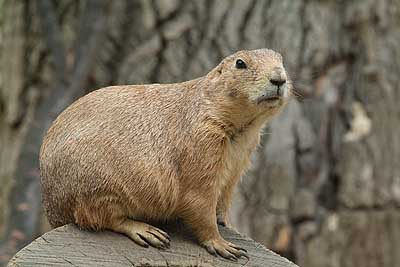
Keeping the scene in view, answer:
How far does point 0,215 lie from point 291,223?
2.39 meters

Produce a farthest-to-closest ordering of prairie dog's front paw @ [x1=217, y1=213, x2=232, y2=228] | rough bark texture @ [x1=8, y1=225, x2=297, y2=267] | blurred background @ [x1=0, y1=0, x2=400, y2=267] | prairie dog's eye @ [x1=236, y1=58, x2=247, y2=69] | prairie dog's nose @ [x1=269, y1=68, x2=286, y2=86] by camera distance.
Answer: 1. blurred background @ [x1=0, y1=0, x2=400, y2=267]
2. prairie dog's front paw @ [x1=217, y1=213, x2=232, y2=228]
3. prairie dog's eye @ [x1=236, y1=58, x2=247, y2=69]
4. prairie dog's nose @ [x1=269, y1=68, x2=286, y2=86]
5. rough bark texture @ [x1=8, y1=225, x2=297, y2=267]

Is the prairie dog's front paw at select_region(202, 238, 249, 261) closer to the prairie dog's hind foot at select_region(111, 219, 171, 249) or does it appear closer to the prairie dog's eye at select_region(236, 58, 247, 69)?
the prairie dog's hind foot at select_region(111, 219, 171, 249)

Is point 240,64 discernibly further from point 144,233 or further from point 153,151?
point 144,233

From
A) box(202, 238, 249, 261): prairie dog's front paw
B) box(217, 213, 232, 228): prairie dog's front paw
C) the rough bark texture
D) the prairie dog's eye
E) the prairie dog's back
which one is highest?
the prairie dog's eye

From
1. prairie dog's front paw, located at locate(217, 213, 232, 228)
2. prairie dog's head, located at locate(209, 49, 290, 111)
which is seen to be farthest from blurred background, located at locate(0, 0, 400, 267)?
prairie dog's head, located at locate(209, 49, 290, 111)

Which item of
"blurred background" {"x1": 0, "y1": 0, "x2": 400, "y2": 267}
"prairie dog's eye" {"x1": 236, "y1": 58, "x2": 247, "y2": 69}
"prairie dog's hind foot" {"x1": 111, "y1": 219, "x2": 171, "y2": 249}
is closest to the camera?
"prairie dog's hind foot" {"x1": 111, "y1": 219, "x2": 171, "y2": 249}

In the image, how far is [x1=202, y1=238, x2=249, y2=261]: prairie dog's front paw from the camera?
4176 millimetres

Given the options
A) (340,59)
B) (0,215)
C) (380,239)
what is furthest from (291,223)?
(0,215)

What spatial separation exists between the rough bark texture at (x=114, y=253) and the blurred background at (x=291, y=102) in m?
3.52

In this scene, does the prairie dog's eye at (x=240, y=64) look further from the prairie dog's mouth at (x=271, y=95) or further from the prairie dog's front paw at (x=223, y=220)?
the prairie dog's front paw at (x=223, y=220)

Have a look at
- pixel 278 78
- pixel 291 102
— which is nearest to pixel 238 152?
pixel 278 78

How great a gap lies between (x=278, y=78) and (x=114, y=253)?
1019 millimetres

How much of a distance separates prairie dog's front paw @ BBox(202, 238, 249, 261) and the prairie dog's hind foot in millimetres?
188

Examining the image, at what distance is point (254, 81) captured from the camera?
13.9 feet
